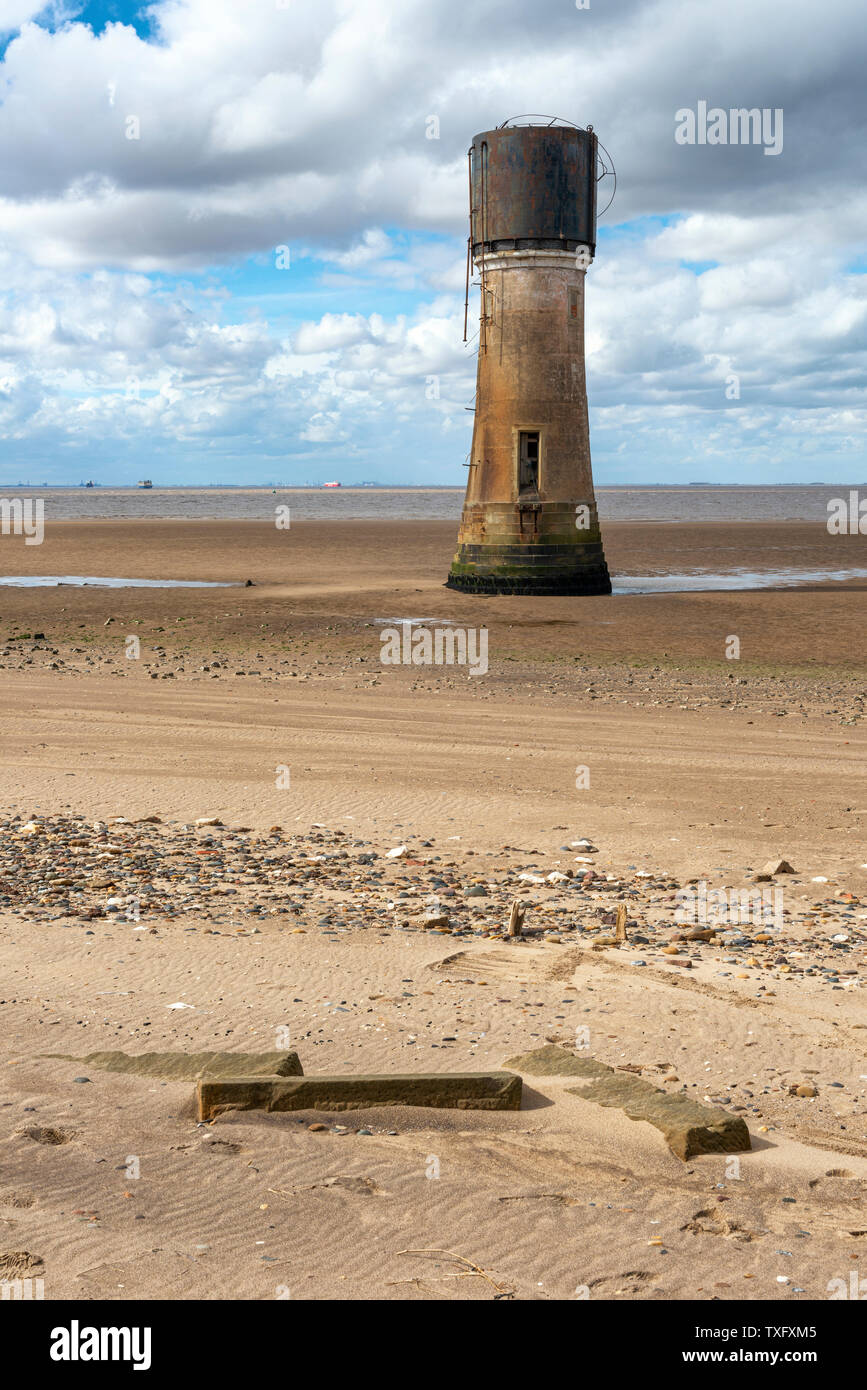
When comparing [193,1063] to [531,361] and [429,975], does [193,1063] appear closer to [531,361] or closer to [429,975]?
[429,975]

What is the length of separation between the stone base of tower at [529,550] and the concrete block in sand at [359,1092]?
29501mm

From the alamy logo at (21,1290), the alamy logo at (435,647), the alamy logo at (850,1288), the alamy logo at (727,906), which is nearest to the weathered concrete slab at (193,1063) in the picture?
the alamy logo at (21,1290)

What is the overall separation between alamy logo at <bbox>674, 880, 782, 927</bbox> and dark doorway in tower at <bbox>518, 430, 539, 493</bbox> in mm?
25328

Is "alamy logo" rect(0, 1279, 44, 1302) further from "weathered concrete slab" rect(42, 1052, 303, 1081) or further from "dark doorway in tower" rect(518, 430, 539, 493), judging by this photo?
"dark doorway in tower" rect(518, 430, 539, 493)

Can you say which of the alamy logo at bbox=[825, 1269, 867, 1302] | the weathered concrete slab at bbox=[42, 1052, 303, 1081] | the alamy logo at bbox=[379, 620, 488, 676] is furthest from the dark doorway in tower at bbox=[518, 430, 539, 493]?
the alamy logo at bbox=[825, 1269, 867, 1302]

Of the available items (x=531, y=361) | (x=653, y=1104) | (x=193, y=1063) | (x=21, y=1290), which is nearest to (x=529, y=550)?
(x=531, y=361)

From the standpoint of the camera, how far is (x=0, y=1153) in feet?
20.7

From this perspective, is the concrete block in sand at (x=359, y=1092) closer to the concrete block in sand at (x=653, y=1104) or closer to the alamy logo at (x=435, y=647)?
the concrete block in sand at (x=653, y=1104)

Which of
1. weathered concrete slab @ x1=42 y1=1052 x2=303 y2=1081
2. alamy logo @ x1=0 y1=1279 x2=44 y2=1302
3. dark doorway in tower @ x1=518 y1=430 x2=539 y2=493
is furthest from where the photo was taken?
dark doorway in tower @ x1=518 y1=430 x2=539 y2=493

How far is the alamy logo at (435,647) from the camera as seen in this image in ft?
82.8

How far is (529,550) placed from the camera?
117ft

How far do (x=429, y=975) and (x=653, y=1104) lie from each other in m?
2.47

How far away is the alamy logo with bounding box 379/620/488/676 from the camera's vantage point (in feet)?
82.8

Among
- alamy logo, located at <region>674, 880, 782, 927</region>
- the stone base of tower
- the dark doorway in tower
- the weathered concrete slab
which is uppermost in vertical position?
the dark doorway in tower
